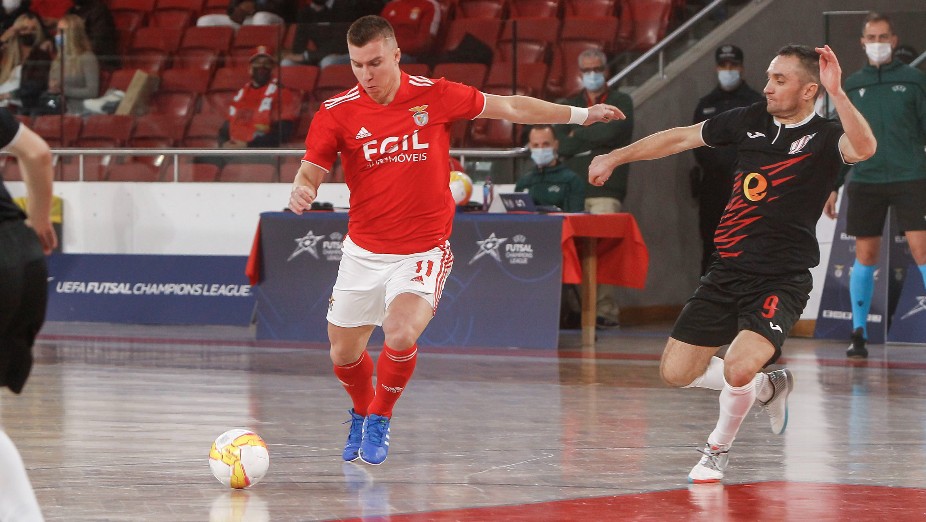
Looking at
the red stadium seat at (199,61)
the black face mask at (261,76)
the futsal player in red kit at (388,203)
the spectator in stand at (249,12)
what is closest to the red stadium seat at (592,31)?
the black face mask at (261,76)

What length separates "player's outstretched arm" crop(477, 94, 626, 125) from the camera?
22.7ft

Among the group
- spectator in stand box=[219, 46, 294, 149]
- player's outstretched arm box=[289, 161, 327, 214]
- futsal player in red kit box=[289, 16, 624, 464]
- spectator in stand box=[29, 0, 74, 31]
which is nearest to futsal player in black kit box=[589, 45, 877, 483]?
futsal player in red kit box=[289, 16, 624, 464]

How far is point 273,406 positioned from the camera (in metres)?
8.74

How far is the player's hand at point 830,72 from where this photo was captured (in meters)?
6.03

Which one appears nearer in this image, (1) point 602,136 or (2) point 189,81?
(1) point 602,136

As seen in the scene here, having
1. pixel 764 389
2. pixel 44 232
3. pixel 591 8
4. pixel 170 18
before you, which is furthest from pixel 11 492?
pixel 170 18

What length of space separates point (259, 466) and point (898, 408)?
178 inches

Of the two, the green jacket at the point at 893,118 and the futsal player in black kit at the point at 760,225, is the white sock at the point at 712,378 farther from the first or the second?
the green jacket at the point at 893,118

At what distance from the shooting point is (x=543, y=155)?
41.9ft

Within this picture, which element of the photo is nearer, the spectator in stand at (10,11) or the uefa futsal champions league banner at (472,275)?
the uefa futsal champions league banner at (472,275)

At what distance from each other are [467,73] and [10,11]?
6729 mm

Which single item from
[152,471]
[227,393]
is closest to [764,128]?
[152,471]

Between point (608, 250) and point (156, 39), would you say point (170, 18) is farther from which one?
point (608, 250)

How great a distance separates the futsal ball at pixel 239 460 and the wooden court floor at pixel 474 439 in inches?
2.7
